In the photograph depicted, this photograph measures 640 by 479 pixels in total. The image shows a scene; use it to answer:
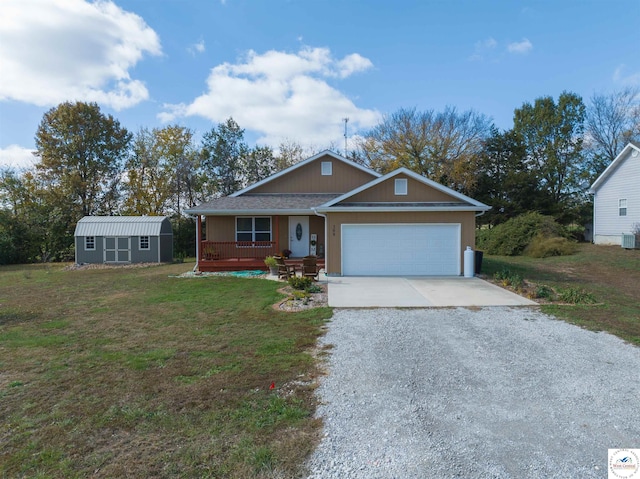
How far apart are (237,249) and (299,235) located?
9.46 feet

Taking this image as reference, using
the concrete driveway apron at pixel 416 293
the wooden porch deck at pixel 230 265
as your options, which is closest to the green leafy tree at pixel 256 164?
the wooden porch deck at pixel 230 265

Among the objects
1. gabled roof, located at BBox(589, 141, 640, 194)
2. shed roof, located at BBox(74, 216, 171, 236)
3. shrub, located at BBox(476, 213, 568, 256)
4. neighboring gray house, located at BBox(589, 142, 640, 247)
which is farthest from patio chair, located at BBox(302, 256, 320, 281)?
gabled roof, located at BBox(589, 141, 640, 194)

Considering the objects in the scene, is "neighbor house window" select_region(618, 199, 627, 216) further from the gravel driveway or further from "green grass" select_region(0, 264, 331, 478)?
"green grass" select_region(0, 264, 331, 478)

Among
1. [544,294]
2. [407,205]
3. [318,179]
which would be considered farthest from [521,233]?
[544,294]

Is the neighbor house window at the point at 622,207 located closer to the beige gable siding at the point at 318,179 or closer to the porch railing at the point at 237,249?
the beige gable siding at the point at 318,179

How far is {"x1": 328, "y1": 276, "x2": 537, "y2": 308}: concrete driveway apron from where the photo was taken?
8883mm

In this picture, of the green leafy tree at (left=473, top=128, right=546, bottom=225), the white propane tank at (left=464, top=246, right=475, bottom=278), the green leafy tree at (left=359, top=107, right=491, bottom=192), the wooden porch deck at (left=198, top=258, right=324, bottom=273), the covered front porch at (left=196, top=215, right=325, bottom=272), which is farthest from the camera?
the green leafy tree at (left=359, top=107, right=491, bottom=192)

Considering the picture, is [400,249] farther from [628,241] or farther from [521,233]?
[628,241]

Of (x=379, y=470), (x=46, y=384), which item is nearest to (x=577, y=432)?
(x=379, y=470)

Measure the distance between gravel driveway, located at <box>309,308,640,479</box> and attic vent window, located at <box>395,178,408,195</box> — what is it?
7898mm

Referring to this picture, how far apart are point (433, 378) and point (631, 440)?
1.88 meters

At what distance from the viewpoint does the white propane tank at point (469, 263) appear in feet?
43.2
